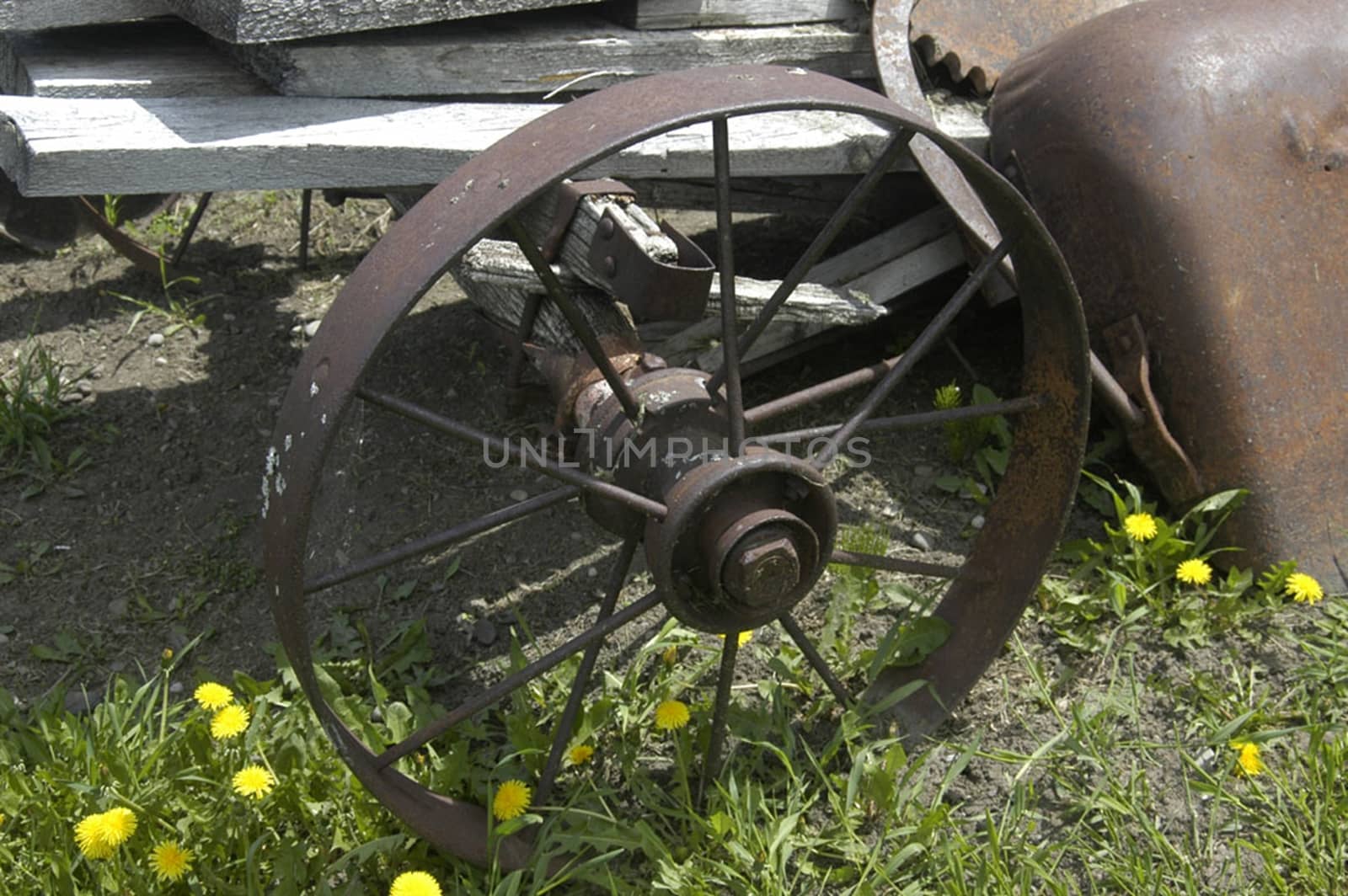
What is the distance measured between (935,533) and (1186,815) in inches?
32.7

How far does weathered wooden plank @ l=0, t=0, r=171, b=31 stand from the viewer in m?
2.52

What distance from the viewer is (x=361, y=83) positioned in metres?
2.54

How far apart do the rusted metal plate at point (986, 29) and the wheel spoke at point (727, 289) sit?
49.0 inches

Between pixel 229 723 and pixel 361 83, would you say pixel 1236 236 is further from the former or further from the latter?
pixel 229 723

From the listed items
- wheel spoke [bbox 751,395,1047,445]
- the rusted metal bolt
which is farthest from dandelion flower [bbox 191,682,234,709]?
wheel spoke [bbox 751,395,1047,445]

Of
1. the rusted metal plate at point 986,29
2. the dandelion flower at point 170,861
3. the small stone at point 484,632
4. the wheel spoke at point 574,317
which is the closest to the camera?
the wheel spoke at point 574,317

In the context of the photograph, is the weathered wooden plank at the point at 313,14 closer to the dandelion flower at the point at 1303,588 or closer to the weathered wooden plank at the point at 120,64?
the weathered wooden plank at the point at 120,64

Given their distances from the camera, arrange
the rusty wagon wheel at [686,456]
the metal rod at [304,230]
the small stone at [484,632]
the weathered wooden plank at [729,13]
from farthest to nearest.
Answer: the metal rod at [304,230] → the weathered wooden plank at [729,13] → the small stone at [484,632] → the rusty wagon wheel at [686,456]

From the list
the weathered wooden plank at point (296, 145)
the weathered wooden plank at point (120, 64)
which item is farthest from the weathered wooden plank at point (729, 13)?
the weathered wooden plank at point (120, 64)

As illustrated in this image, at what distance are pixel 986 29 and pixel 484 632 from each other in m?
1.79

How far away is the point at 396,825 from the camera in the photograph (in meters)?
2.09

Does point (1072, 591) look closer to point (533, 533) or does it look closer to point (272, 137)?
point (533, 533)

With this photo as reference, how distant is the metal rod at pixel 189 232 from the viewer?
3.51m

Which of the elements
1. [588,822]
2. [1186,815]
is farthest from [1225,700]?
[588,822]
